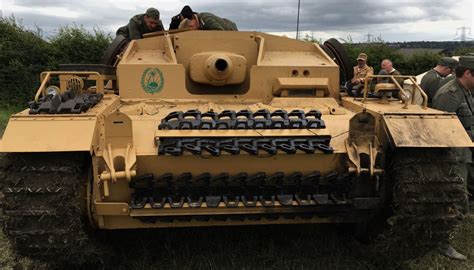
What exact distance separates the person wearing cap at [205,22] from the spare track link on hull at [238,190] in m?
4.04

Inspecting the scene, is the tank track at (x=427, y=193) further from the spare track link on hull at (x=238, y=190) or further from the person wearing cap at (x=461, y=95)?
the person wearing cap at (x=461, y=95)

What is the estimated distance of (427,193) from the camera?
13.7ft

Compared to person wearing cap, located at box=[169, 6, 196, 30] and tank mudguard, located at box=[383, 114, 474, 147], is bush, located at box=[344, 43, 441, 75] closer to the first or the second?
person wearing cap, located at box=[169, 6, 196, 30]

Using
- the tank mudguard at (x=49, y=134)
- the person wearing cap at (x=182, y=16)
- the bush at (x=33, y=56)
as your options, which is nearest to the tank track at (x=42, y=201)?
the tank mudguard at (x=49, y=134)

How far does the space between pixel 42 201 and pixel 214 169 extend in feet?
4.41

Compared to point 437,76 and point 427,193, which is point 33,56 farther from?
point 427,193

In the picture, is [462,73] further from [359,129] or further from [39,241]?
[39,241]

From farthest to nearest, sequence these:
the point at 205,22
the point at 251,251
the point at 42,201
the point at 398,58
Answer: the point at 398,58
the point at 205,22
the point at 251,251
the point at 42,201

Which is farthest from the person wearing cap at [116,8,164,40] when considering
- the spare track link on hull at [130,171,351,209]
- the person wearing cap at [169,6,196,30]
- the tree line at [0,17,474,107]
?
the tree line at [0,17,474,107]

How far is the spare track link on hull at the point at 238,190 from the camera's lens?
418 centimetres

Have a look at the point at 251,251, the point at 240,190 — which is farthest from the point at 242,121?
the point at 251,251

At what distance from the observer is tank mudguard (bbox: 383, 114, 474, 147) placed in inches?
162

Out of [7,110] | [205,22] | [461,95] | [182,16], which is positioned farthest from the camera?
[7,110]

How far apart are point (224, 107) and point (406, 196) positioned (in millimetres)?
2077
